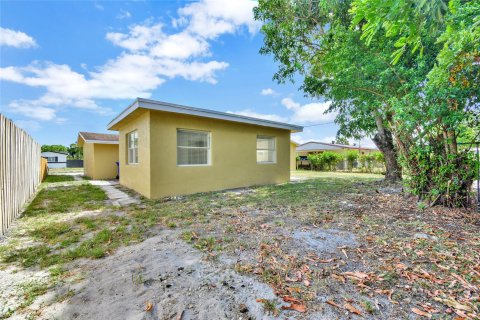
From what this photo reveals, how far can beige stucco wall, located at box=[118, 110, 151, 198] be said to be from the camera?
652 cm

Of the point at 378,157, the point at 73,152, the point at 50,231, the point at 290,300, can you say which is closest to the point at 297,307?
the point at 290,300

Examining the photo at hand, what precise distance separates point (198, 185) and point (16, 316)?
5.79m

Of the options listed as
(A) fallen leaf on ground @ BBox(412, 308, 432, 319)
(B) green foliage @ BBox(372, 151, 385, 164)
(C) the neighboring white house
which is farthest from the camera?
(C) the neighboring white house

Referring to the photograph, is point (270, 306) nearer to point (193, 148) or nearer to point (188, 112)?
point (188, 112)

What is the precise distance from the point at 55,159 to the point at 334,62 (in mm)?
37610

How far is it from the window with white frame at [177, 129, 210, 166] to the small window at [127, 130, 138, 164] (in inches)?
77.4

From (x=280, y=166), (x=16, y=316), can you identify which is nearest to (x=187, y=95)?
(x=280, y=166)

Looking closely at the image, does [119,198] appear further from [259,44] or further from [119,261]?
[259,44]

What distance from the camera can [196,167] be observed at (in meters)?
7.43

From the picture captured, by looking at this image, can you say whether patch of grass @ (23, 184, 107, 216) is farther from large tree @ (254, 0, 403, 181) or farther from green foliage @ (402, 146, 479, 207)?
green foliage @ (402, 146, 479, 207)

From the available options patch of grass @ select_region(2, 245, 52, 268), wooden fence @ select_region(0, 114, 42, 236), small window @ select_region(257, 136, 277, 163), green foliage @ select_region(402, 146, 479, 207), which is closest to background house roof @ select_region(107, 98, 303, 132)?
small window @ select_region(257, 136, 277, 163)

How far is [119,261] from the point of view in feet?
8.69

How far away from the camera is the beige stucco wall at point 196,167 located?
6.54 meters

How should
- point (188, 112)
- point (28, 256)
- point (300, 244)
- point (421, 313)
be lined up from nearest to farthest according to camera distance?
point (421, 313), point (28, 256), point (300, 244), point (188, 112)
